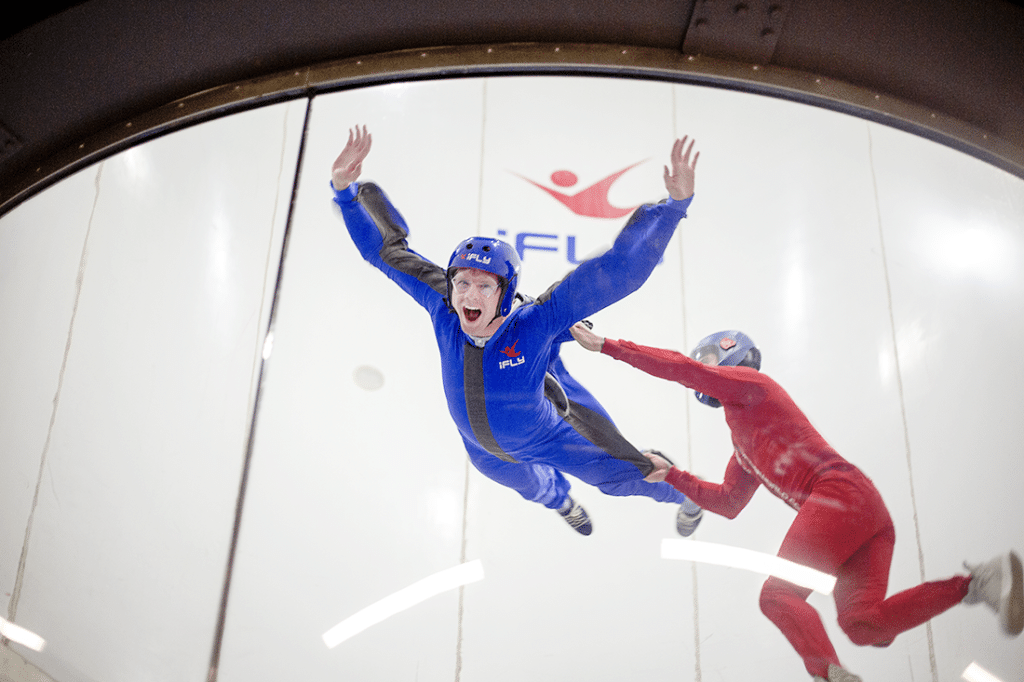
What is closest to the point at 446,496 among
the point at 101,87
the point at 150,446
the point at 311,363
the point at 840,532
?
the point at 311,363

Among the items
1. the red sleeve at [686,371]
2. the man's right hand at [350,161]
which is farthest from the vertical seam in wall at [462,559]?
the man's right hand at [350,161]

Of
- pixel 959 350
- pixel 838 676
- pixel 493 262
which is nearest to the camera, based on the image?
pixel 838 676

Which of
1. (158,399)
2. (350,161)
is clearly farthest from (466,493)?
(350,161)

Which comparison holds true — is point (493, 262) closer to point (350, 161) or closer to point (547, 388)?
point (547, 388)

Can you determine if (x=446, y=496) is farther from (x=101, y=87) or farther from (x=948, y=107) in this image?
(x=948, y=107)

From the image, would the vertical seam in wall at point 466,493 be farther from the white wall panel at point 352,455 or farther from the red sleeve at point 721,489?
the red sleeve at point 721,489

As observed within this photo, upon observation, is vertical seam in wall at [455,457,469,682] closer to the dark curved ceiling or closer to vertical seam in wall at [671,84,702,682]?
vertical seam in wall at [671,84,702,682]

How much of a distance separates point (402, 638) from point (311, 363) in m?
1.33

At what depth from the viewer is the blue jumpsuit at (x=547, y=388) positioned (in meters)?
3.12

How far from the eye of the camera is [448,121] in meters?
4.02

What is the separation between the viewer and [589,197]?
378cm

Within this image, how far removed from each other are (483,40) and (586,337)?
2007 millimetres

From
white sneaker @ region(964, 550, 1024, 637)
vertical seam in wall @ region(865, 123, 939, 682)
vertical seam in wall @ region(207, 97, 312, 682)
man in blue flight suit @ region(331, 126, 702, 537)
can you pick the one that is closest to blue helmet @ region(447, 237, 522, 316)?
man in blue flight suit @ region(331, 126, 702, 537)

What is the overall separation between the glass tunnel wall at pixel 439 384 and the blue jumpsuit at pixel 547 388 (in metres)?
0.10
